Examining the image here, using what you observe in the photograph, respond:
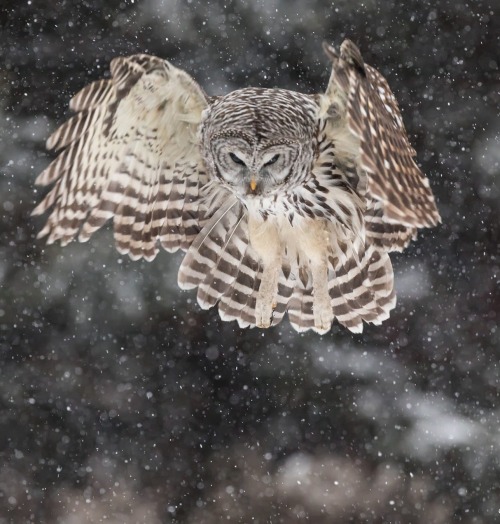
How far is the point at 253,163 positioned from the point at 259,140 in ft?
0.26

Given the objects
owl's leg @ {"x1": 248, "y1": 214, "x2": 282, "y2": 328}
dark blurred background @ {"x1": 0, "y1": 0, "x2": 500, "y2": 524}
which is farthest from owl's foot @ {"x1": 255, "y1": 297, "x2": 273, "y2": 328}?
dark blurred background @ {"x1": 0, "y1": 0, "x2": 500, "y2": 524}

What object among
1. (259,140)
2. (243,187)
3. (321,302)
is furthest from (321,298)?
(259,140)

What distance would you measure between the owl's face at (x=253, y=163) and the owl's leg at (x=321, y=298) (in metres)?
0.46

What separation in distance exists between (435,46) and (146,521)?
3769 millimetres

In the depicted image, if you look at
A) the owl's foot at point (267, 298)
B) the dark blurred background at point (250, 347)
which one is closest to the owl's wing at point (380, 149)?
the owl's foot at point (267, 298)

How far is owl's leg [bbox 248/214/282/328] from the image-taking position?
4695 mm

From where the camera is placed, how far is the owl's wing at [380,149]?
3.44 meters

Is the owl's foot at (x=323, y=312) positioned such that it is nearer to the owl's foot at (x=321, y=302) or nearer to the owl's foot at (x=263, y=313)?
the owl's foot at (x=321, y=302)

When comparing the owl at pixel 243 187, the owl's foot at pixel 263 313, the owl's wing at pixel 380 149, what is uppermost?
the owl's wing at pixel 380 149

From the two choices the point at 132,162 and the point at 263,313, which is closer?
the point at 132,162

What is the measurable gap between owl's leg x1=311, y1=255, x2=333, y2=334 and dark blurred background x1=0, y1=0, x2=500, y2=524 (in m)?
3.41

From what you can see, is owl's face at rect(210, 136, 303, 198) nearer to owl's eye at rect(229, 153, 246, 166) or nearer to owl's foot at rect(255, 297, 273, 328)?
owl's eye at rect(229, 153, 246, 166)

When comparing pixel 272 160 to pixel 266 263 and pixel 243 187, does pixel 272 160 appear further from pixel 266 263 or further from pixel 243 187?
pixel 266 263

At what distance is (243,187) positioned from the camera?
14.3 ft
